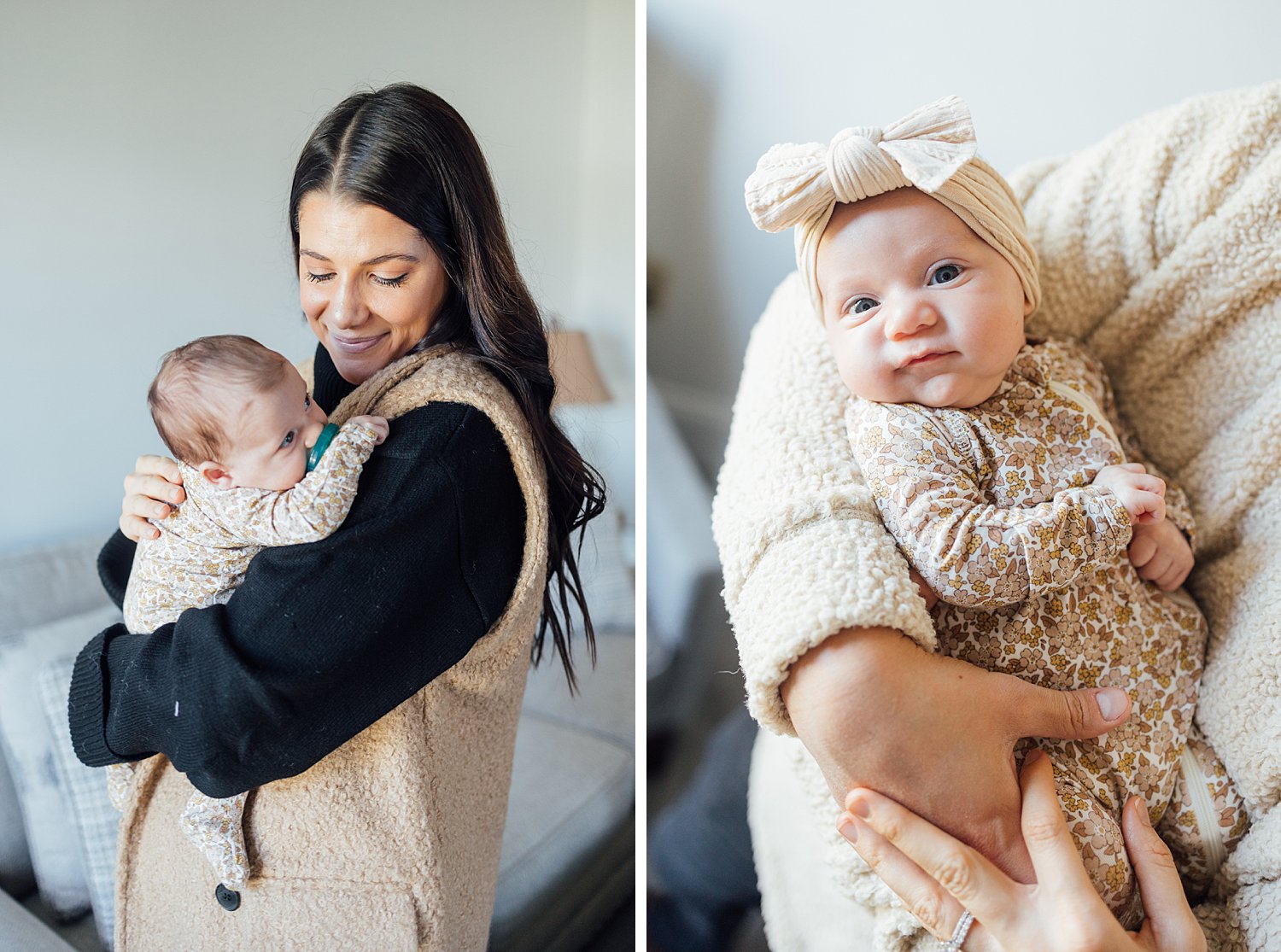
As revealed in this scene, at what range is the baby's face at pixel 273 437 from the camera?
673 mm

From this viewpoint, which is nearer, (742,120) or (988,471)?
(988,471)

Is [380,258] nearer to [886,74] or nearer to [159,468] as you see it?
[159,468]

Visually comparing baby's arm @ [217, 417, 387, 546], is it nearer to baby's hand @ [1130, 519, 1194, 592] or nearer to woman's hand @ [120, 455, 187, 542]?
woman's hand @ [120, 455, 187, 542]

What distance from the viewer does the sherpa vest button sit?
785 millimetres

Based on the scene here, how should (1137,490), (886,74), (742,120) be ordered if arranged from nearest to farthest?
(1137,490), (886,74), (742,120)

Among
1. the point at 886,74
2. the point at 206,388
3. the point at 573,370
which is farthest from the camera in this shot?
the point at 886,74

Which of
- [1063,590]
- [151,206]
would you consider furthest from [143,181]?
[1063,590]

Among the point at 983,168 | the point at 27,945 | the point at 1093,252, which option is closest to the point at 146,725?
the point at 27,945

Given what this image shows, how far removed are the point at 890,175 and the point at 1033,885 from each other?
569 mm

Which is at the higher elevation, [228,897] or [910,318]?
[910,318]

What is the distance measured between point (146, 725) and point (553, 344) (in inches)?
18.7

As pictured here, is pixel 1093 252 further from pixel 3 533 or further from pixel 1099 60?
pixel 3 533

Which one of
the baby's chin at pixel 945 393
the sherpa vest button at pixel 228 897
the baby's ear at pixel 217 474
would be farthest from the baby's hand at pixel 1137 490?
the sherpa vest button at pixel 228 897

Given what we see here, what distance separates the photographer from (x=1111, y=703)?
0.76 meters
